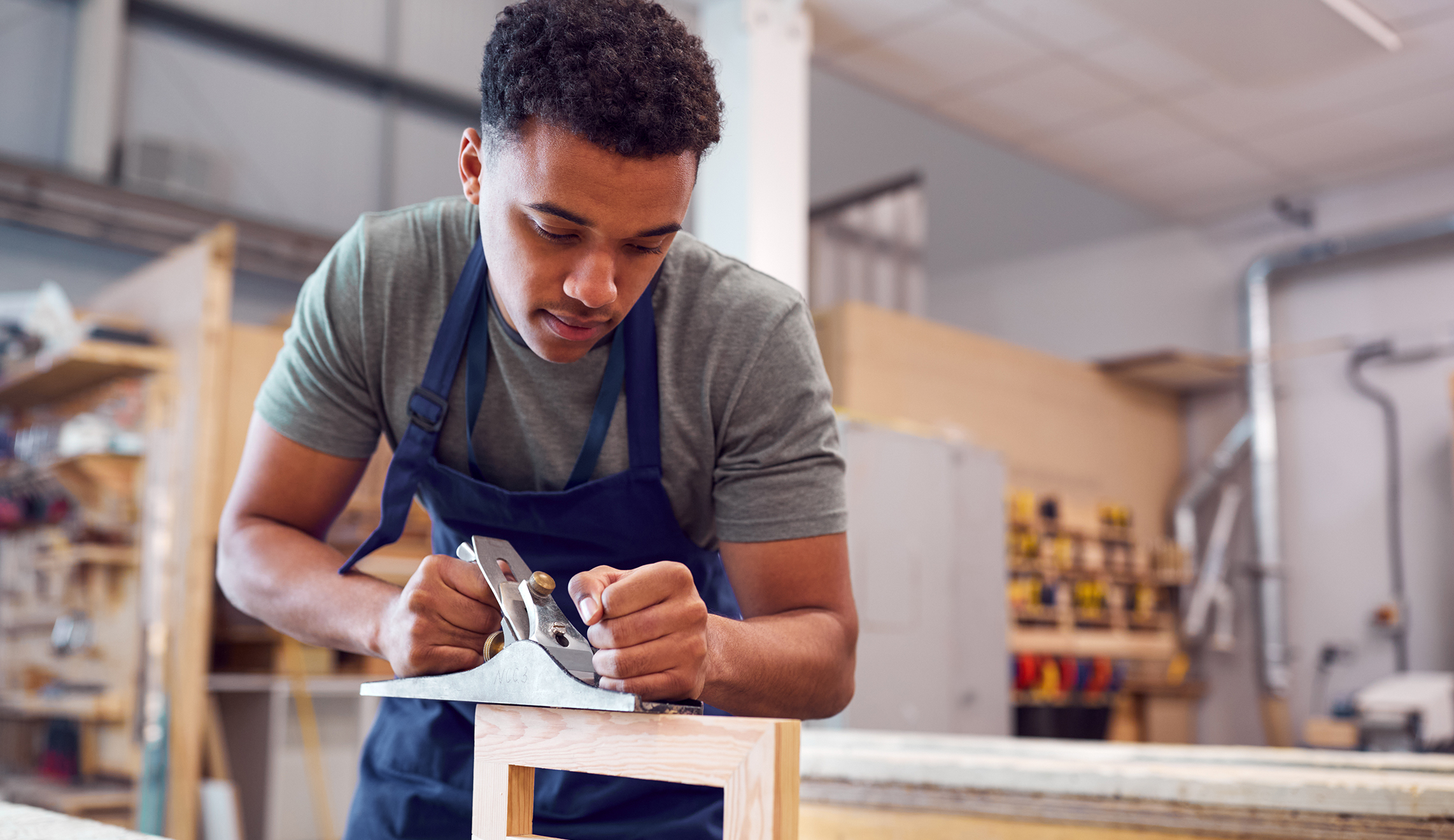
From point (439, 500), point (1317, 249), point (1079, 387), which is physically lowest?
point (439, 500)

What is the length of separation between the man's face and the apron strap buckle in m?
0.16

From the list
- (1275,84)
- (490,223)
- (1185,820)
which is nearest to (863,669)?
(1185,820)

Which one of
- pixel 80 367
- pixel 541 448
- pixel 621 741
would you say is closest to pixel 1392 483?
pixel 80 367

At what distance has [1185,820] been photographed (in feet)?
4.64

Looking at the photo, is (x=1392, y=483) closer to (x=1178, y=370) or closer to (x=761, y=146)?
(x=1178, y=370)

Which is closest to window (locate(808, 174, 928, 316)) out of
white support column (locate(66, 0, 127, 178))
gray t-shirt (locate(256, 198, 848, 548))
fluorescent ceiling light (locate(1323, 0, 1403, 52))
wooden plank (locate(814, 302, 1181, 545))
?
wooden plank (locate(814, 302, 1181, 545))

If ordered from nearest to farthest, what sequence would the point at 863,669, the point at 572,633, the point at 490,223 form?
1. the point at 572,633
2. the point at 490,223
3. the point at 863,669

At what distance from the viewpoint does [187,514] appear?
11.7 feet

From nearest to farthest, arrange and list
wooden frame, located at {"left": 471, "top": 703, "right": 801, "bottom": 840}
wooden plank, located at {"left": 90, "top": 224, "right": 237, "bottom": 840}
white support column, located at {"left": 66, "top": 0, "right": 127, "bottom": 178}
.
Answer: wooden frame, located at {"left": 471, "top": 703, "right": 801, "bottom": 840}
wooden plank, located at {"left": 90, "top": 224, "right": 237, "bottom": 840}
white support column, located at {"left": 66, "top": 0, "right": 127, "bottom": 178}

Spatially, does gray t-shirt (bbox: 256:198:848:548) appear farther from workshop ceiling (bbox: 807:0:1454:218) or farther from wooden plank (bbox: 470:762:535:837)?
workshop ceiling (bbox: 807:0:1454:218)

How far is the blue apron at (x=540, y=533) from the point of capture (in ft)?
3.82

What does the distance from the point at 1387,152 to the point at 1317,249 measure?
687 mm

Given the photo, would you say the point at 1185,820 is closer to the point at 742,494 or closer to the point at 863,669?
the point at 742,494

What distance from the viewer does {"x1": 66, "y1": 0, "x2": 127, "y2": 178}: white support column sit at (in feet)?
17.9
